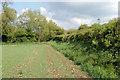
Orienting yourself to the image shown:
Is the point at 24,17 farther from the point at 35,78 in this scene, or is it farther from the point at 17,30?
the point at 35,78

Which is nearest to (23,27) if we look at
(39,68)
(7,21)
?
(7,21)

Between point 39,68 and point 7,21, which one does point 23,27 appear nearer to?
point 7,21

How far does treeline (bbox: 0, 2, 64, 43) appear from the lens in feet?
92.9

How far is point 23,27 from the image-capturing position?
32281 mm

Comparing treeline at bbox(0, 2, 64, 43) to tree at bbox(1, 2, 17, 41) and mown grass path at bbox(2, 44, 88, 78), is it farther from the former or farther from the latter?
mown grass path at bbox(2, 44, 88, 78)

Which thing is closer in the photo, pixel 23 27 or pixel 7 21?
pixel 7 21

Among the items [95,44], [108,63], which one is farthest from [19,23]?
[108,63]

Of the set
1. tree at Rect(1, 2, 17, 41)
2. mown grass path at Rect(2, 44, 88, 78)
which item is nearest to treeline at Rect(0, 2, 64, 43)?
tree at Rect(1, 2, 17, 41)

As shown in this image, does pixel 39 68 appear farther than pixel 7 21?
No

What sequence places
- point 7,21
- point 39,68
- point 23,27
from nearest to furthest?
point 39,68
point 7,21
point 23,27

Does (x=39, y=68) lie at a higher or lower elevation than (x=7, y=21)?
lower

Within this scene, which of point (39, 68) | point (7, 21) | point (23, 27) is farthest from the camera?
point (23, 27)

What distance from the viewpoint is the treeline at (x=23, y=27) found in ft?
92.9

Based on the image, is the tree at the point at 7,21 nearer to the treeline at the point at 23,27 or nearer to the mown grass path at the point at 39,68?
the treeline at the point at 23,27
